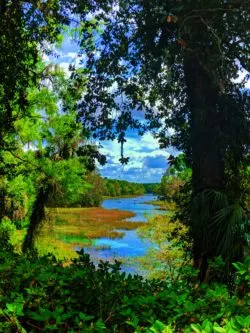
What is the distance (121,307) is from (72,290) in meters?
0.70

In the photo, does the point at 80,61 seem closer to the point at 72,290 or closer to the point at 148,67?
the point at 148,67

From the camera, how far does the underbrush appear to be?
306 cm

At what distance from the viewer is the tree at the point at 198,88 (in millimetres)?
7500

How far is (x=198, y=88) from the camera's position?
367 inches

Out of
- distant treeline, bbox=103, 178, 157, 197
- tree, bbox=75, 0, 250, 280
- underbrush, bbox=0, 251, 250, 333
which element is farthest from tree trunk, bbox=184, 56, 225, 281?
distant treeline, bbox=103, 178, 157, 197

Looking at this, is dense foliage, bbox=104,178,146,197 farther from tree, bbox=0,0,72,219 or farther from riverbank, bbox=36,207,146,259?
tree, bbox=0,0,72,219

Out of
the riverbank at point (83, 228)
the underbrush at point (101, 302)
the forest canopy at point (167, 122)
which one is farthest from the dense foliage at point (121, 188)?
the underbrush at point (101, 302)

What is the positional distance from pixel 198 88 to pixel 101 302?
653cm

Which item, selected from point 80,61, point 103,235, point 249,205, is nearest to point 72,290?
point 80,61

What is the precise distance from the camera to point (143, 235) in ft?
90.3

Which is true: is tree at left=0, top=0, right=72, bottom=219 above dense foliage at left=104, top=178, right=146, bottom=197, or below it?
above

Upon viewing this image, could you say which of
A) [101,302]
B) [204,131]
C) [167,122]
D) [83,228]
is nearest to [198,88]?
[204,131]

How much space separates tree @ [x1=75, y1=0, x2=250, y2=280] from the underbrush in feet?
10.4

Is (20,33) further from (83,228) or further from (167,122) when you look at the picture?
(83,228)
